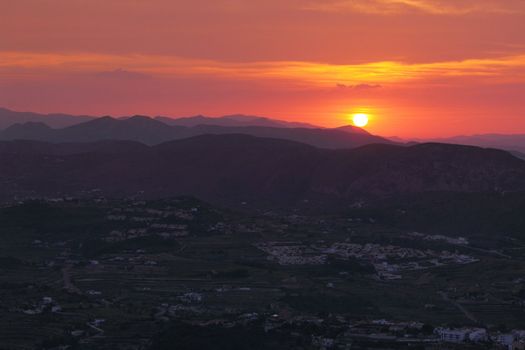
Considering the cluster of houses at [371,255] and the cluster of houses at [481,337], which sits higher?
the cluster of houses at [481,337]

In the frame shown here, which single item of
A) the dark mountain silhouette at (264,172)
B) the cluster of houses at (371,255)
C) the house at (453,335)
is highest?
the dark mountain silhouette at (264,172)

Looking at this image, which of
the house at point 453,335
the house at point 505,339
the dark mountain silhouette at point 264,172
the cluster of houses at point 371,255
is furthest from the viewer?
the dark mountain silhouette at point 264,172

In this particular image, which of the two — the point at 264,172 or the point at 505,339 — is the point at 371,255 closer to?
the point at 505,339

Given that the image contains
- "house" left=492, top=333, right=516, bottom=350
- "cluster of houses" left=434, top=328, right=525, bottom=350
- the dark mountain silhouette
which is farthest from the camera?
the dark mountain silhouette

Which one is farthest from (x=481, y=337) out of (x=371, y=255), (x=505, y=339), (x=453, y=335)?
(x=371, y=255)

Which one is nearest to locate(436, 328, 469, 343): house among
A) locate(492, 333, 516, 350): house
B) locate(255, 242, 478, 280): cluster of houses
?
locate(492, 333, 516, 350): house

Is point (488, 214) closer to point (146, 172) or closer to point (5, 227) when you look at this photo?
point (5, 227)

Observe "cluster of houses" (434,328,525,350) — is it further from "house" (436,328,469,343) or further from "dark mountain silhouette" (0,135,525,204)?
"dark mountain silhouette" (0,135,525,204)

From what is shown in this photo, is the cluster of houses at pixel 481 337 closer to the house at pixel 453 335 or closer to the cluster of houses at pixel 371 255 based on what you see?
the house at pixel 453 335

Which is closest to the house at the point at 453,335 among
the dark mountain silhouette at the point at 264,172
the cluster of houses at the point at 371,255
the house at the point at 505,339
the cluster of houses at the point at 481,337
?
the cluster of houses at the point at 481,337
